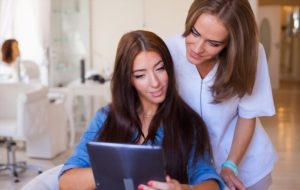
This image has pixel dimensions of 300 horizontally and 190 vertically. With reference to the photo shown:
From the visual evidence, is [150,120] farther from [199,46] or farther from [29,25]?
[29,25]

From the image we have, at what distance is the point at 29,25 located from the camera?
524 centimetres

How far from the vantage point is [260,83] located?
1436mm

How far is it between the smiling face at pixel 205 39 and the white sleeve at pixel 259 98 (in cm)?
20

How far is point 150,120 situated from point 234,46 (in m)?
0.38

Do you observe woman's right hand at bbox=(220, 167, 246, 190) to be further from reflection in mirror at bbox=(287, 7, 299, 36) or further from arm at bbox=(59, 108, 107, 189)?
reflection in mirror at bbox=(287, 7, 299, 36)

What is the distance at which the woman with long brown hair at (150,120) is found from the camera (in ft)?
4.28

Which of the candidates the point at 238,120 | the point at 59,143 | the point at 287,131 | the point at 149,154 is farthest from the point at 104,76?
the point at 149,154

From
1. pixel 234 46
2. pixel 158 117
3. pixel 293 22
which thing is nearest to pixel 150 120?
pixel 158 117

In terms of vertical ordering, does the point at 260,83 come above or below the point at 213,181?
above

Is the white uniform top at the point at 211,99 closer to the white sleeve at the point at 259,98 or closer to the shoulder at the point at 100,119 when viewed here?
the white sleeve at the point at 259,98

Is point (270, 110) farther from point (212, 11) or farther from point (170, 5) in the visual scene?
point (170, 5)

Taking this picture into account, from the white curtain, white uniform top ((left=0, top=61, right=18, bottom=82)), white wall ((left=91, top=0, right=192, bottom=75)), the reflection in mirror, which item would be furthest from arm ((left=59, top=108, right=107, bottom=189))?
the reflection in mirror

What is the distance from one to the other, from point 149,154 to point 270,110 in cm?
67

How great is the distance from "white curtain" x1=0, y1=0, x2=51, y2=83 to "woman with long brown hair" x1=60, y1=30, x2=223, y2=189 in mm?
3852
